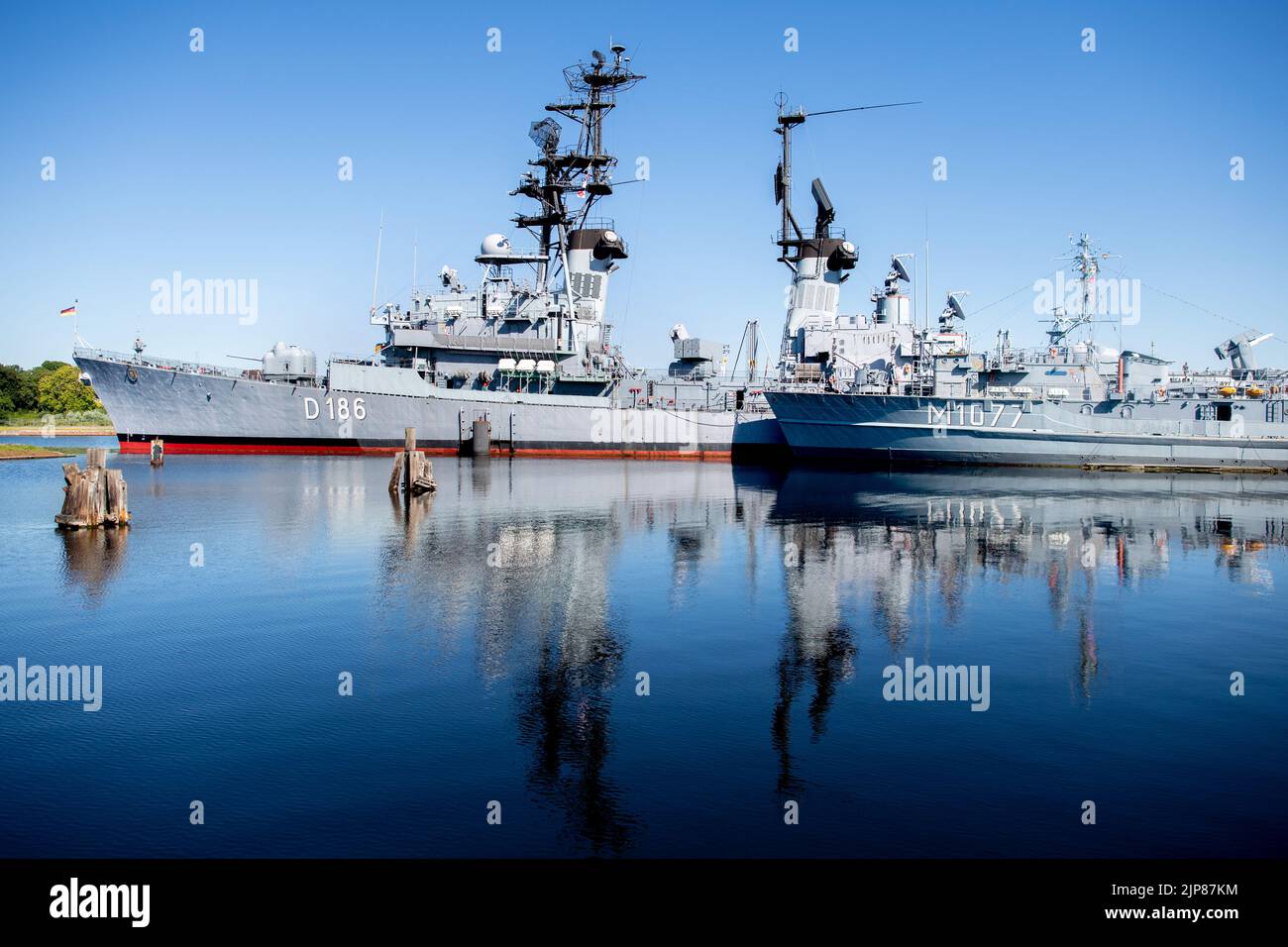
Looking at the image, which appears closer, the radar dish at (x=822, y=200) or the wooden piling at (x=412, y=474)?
the wooden piling at (x=412, y=474)

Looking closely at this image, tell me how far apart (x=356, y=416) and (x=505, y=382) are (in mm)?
10338

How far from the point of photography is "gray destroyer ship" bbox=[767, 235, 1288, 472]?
174 ft

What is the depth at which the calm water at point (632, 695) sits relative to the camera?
6.71 m

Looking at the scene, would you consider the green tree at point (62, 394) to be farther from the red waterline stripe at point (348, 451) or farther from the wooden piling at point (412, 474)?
the wooden piling at point (412, 474)

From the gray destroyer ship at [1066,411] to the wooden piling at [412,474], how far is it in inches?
1183

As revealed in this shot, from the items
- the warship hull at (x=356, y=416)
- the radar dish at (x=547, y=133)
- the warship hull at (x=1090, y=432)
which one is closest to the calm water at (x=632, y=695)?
the warship hull at (x=1090, y=432)

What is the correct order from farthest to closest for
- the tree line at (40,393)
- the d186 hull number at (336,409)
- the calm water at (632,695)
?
1. the tree line at (40,393)
2. the d186 hull number at (336,409)
3. the calm water at (632,695)

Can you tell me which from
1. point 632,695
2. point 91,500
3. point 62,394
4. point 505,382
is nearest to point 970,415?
point 505,382

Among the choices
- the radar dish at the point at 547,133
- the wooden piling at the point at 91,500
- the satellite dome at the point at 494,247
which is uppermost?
the radar dish at the point at 547,133

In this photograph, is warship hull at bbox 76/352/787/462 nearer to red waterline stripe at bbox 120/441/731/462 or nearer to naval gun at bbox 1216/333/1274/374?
red waterline stripe at bbox 120/441/731/462

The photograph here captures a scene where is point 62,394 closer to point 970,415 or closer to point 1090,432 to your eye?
point 970,415

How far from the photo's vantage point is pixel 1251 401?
173ft

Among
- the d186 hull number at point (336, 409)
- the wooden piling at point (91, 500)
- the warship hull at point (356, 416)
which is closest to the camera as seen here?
the wooden piling at point (91, 500)
